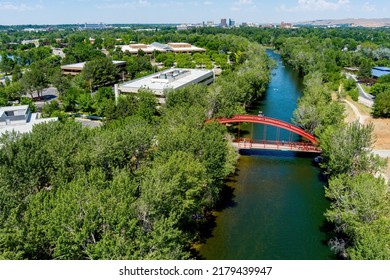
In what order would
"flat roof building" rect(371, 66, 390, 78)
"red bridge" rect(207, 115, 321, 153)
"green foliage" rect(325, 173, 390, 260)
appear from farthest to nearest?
"flat roof building" rect(371, 66, 390, 78) → "red bridge" rect(207, 115, 321, 153) → "green foliage" rect(325, 173, 390, 260)

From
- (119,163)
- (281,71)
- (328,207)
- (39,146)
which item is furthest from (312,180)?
(281,71)

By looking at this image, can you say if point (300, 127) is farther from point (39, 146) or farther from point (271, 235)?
point (39, 146)

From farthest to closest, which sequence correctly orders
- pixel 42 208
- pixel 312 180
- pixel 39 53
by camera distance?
1. pixel 39 53
2. pixel 312 180
3. pixel 42 208

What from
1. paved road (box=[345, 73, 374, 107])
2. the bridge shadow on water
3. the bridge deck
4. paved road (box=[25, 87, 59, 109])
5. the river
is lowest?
the river

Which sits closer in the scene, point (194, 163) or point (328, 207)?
point (194, 163)

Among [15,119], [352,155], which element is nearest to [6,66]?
[15,119]

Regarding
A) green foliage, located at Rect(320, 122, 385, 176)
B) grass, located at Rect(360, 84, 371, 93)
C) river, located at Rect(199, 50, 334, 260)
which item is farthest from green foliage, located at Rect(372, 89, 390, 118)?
green foliage, located at Rect(320, 122, 385, 176)

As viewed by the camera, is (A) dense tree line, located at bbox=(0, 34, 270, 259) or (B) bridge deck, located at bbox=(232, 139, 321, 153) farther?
(B) bridge deck, located at bbox=(232, 139, 321, 153)

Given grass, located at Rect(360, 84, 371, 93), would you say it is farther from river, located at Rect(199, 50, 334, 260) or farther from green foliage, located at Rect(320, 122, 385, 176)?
green foliage, located at Rect(320, 122, 385, 176)
